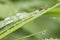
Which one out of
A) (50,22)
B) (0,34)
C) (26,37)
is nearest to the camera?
(0,34)

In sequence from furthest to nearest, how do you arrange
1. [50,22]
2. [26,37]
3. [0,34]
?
[50,22], [26,37], [0,34]

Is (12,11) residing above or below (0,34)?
above

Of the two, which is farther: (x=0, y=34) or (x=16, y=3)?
(x=16, y=3)

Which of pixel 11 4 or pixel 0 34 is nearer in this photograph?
pixel 0 34

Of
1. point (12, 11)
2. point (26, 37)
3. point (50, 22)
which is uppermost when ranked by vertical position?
point (12, 11)

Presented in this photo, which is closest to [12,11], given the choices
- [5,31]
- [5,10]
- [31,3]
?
[5,10]

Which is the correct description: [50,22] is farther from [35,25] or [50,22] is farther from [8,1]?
[8,1]

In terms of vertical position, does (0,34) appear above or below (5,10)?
below

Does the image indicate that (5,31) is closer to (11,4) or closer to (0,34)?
(0,34)

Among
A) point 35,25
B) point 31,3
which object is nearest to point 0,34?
point 35,25
